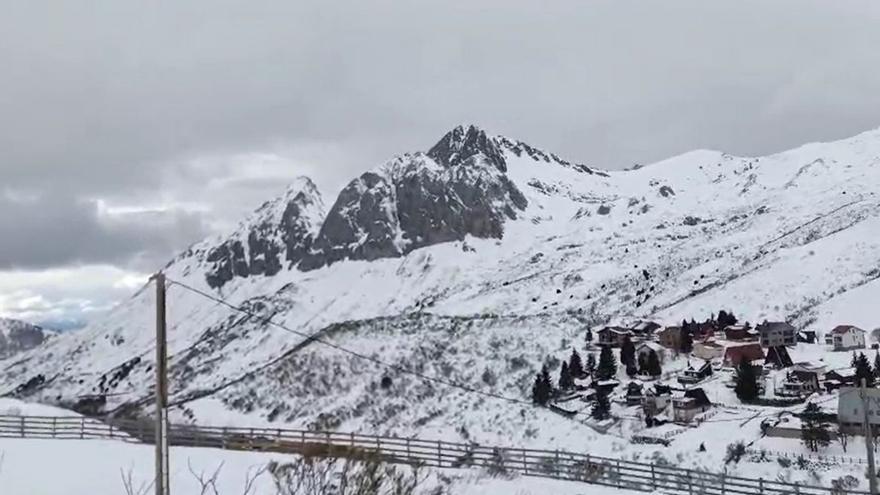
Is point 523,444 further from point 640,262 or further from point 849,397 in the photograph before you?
point 640,262

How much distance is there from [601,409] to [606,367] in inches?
395

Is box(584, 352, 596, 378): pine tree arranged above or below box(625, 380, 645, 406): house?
above

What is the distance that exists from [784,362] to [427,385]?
2970cm

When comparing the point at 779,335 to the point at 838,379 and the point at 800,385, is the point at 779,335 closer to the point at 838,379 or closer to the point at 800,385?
the point at 838,379

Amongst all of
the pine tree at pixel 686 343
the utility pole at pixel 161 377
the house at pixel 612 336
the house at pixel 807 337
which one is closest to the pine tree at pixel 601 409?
the house at pixel 612 336

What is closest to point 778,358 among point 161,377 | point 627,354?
point 627,354

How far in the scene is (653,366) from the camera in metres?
63.8

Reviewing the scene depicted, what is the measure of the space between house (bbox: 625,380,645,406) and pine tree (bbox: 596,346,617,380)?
13.6ft

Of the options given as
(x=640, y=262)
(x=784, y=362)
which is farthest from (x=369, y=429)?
(x=640, y=262)

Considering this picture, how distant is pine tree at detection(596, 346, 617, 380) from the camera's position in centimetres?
6156

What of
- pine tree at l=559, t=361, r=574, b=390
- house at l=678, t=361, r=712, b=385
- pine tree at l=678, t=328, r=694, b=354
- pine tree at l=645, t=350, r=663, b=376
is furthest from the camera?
pine tree at l=678, t=328, r=694, b=354

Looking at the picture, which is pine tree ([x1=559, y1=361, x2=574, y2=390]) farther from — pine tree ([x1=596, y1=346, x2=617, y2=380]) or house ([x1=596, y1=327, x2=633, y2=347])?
house ([x1=596, y1=327, x2=633, y2=347])

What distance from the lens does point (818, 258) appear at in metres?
102

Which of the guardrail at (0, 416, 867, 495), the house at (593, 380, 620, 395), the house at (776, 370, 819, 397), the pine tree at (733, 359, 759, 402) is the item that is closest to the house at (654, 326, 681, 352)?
the house at (593, 380, 620, 395)
